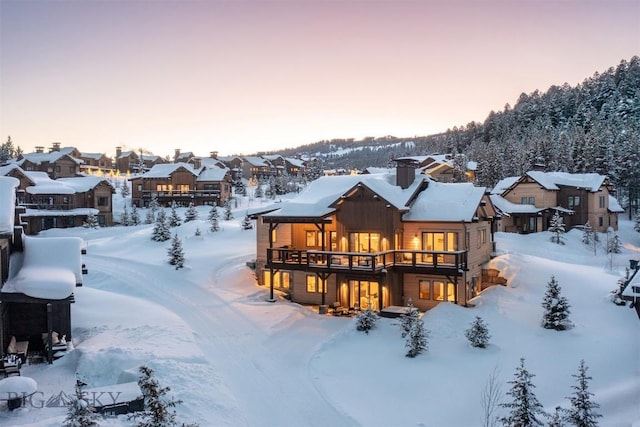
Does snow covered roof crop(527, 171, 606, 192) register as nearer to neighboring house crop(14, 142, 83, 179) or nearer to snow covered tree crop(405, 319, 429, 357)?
snow covered tree crop(405, 319, 429, 357)

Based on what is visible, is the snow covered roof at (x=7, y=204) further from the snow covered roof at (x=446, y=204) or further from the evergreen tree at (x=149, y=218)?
the evergreen tree at (x=149, y=218)

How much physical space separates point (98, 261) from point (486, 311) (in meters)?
26.8

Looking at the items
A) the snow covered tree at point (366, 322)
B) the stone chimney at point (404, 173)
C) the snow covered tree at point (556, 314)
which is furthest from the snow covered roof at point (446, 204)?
the snow covered tree at point (366, 322)

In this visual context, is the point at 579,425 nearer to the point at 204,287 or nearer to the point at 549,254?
the point at 204,287

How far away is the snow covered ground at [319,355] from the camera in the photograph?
14.0 meters

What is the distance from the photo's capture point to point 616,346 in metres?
18.6

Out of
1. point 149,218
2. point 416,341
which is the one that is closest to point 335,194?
point 416,341

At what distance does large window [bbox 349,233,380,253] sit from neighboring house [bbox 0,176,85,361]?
1384cm

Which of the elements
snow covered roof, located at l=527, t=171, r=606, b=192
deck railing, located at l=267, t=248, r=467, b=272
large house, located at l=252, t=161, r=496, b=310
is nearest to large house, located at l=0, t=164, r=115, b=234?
large house, located at l=252, t=161, r=496, b=310

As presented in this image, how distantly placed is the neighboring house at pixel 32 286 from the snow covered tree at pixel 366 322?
38.7ft

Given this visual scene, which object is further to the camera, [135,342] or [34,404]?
[135,342]

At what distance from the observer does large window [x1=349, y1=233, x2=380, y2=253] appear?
2636 centimetres

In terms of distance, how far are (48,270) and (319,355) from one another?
11.2 meters

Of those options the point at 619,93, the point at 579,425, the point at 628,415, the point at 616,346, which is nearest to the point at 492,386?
the point at 628,415
